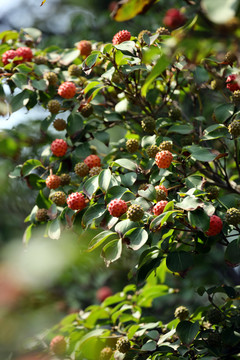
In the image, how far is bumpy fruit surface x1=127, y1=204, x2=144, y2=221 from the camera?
1.31 m

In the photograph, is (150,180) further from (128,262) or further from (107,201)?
(128,262)

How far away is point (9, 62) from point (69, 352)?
4.28 ft

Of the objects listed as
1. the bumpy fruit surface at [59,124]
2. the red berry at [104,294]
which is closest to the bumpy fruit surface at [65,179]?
the bumpy fruit surface at [59,124]

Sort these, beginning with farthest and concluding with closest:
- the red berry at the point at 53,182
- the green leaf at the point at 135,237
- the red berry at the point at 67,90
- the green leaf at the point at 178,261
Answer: the red berry at the point at 67,90 → the red berry at the point at 53,182 → the green leaf at the point at 178,261 → the green leaf at the point at 135,237

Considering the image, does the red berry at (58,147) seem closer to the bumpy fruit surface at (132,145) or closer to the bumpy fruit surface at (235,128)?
the bumpy fruit surface at (132,145)

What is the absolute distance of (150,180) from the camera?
5.28ft

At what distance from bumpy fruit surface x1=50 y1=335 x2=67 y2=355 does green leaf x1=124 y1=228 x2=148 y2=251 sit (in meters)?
0.83

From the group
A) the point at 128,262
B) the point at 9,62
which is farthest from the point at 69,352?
the point at 9,62

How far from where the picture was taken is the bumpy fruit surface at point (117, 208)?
1.37 metres

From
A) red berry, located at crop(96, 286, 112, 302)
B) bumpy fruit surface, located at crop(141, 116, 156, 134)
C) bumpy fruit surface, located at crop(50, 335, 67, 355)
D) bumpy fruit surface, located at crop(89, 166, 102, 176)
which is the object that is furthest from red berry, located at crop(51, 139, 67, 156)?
red berry, located at crop(96, 286, 112, 302)

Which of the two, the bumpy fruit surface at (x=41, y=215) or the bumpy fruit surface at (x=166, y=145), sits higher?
the bumpy fruit surface at (x=166, y=145)

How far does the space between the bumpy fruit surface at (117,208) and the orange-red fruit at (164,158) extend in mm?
206

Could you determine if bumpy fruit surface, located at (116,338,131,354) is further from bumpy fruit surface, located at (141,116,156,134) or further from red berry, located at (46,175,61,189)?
bumpy fruit surface, located at (141,116,156,134)

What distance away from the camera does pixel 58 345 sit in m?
1.93
